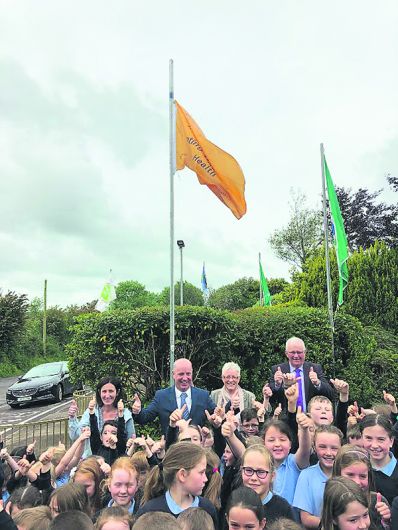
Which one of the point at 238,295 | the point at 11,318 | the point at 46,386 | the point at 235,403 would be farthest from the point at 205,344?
the point at 238,295

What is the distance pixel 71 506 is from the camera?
2941 mm

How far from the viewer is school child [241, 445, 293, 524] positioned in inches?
114

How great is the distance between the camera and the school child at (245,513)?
2.51 m

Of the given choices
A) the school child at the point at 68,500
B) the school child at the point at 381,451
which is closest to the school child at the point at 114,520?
the school child at the point at 68,500

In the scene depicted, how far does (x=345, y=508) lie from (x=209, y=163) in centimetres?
576

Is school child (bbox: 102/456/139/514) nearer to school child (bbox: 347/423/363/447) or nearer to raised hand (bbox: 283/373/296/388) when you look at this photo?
raised hand (bbox: 283/373/296/388)

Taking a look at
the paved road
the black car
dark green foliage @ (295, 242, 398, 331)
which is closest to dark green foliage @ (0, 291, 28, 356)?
the paved road

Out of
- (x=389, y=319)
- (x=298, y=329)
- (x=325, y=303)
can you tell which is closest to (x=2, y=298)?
(x=325, y=303)

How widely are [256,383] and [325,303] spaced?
29.0 ft

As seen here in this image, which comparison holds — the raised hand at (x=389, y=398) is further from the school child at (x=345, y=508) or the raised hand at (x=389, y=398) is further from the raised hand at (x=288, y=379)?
the school child at (x=345, y=508)

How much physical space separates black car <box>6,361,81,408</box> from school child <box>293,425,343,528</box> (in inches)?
577

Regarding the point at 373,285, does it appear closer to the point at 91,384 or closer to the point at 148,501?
the point at 91,384

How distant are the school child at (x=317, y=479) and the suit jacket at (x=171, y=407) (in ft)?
5.26

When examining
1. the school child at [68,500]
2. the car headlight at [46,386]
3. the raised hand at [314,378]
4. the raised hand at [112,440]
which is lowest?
the car headlight at [46,386]
